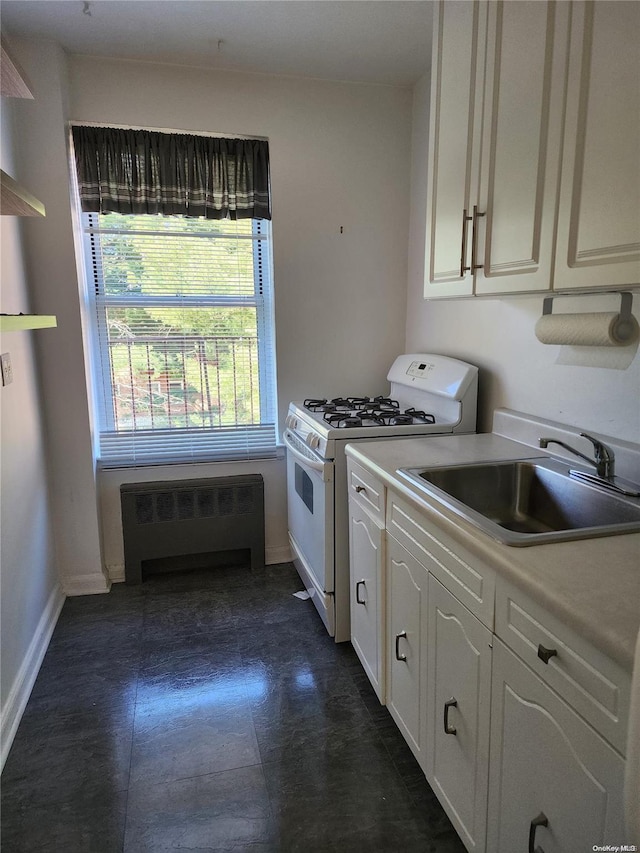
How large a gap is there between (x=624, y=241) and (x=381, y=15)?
1690 millimetres

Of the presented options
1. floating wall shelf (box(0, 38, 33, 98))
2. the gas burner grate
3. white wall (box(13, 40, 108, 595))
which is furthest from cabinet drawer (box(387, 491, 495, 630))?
white wall (box(13, 40, 108, 595))

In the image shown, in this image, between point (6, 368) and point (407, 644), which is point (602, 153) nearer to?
point (407, 644)

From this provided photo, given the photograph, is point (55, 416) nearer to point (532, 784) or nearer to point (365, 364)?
point (365, 364)

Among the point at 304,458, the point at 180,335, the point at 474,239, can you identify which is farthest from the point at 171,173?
the point at 474,239

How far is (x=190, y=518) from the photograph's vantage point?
9.69ft

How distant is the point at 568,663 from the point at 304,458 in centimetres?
163

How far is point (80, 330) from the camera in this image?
2.60m

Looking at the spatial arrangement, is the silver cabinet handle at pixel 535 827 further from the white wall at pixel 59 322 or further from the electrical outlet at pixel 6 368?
the white wall at pixel 59 322

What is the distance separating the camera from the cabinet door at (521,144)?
131 centimetres

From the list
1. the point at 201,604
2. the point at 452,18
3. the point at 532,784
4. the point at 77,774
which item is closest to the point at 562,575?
the point at 532,784

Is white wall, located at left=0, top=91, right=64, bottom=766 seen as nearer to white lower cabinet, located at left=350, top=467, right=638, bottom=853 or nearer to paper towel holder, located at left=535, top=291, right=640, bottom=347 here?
white lower cabinet, located at left=350, top=467, right=638, bottom=853

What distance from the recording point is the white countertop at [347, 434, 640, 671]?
838mm

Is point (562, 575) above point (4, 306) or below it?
below

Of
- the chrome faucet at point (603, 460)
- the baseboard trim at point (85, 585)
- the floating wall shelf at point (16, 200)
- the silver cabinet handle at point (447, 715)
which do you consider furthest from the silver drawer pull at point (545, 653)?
the baseboard trim at point (85, 585)
